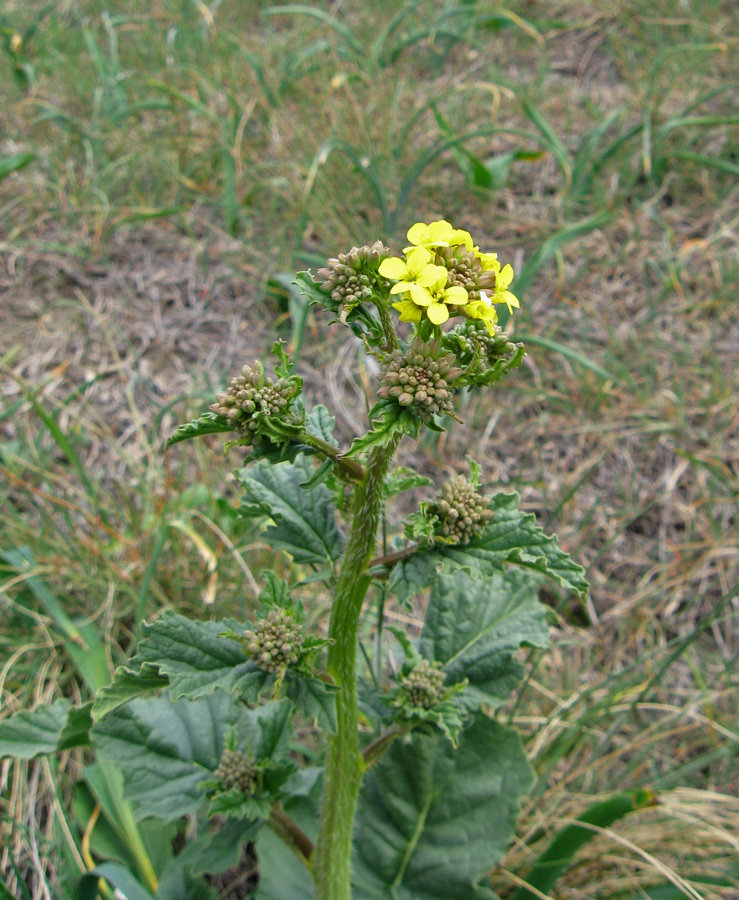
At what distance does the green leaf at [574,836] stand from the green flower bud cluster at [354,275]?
4.99ft

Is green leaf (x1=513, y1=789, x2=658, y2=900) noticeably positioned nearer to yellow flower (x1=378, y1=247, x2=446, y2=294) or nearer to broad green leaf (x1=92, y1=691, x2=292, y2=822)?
broad green leaf (x1=92, y1=691, x2=292, y2=822)

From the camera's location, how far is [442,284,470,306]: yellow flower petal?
4.43 ft

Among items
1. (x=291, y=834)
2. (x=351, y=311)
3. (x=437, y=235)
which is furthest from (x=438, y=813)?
(x=437, y=235)

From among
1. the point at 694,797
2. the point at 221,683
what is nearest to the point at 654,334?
the point at 694,797

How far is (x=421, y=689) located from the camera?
1.83m

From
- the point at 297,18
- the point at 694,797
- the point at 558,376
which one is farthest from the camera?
the point at 297,18

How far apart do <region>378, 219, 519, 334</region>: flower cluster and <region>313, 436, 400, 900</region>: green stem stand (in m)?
0.29

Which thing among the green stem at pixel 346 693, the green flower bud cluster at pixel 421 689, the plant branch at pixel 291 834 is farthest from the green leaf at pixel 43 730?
the green flower bud cluster at pixel 421 689

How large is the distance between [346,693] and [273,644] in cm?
29

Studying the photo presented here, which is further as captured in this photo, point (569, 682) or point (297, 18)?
point (297, 18)

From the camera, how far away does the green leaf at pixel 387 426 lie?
131 centimetres

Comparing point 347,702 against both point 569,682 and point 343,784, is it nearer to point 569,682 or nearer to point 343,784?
point 343,784

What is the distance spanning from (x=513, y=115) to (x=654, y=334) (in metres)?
1.84

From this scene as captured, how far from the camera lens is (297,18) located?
5445 millimetres
